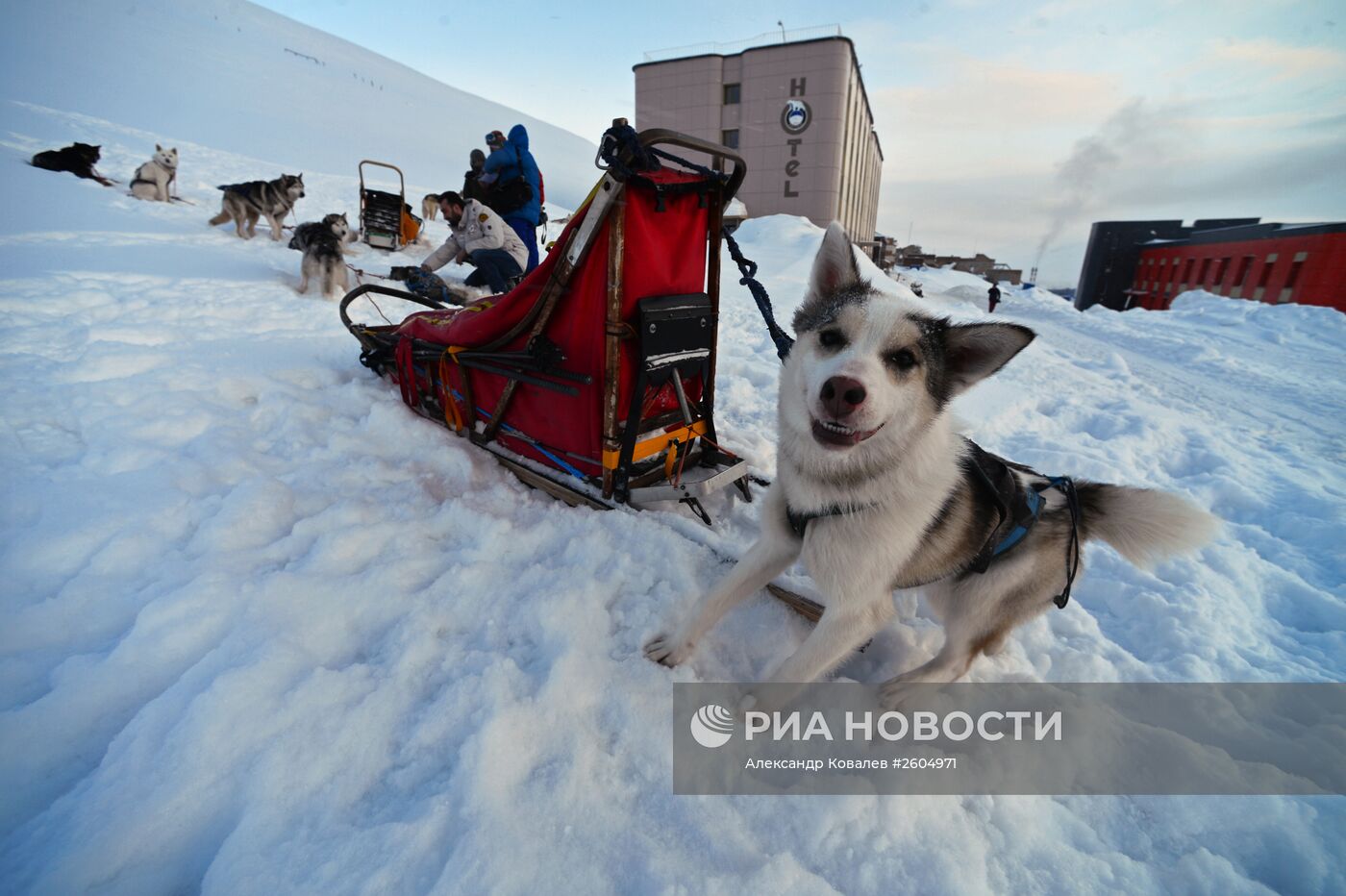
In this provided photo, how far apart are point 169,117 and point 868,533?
29.7m

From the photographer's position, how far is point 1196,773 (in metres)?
1.60

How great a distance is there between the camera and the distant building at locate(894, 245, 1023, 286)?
141ft

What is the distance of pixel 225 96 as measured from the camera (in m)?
26.7

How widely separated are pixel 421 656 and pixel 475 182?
8.39 meters

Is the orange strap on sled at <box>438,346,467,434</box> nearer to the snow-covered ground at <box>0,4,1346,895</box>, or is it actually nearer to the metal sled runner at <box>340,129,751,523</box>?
the metal sled runner at <box>340,129,751,523</box>

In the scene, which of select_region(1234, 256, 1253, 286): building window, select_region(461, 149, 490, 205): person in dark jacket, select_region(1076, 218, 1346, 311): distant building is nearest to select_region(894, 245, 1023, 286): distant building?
select_region(1076, 218, 1346, 311): distant building

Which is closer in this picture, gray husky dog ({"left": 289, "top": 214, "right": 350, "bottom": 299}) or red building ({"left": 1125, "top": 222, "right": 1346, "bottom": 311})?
gray husky dog ({"left": 289, "top": 214, "right": 350, "bottom": 299})

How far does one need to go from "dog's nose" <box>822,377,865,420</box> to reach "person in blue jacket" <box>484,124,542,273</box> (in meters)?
6.01

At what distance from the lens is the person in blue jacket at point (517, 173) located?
6.72m

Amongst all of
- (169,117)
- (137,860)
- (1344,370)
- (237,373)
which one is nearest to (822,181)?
(1344,370)

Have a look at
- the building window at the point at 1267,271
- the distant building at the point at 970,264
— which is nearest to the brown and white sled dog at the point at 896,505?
the building window at the point at 1267,271

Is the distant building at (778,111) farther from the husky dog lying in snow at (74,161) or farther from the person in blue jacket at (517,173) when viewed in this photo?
the person in blue jacket at (517,173)

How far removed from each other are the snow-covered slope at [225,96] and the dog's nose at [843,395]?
54.2 ft

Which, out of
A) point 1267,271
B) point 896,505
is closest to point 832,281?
point 896,505
